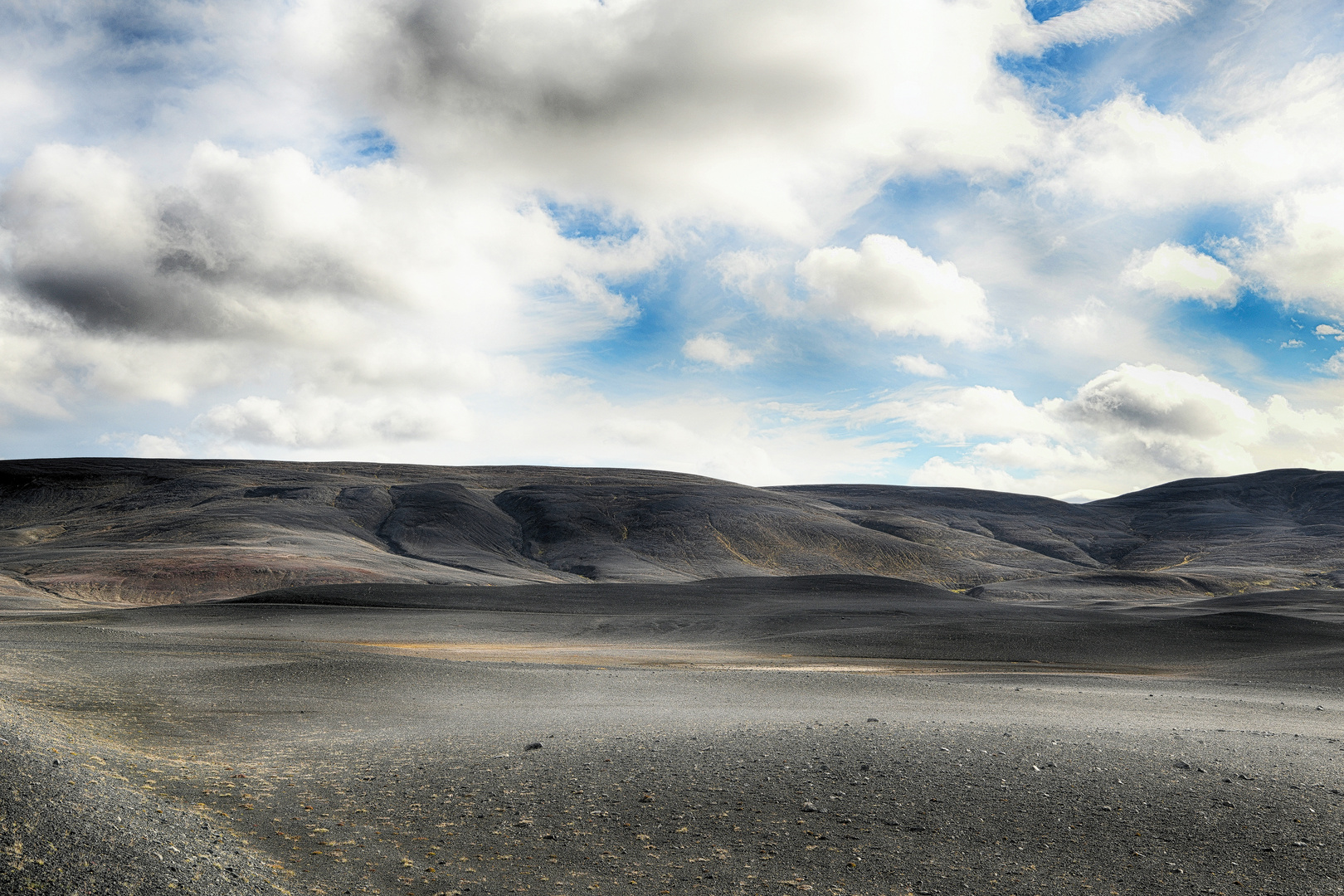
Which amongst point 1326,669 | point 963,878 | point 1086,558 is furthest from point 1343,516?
point 963,878

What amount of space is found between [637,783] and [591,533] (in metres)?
100

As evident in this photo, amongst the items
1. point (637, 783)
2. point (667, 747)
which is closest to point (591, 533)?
point (667, 747)

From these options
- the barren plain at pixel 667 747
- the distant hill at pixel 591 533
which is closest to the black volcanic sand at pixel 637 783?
the barren plain at pixel 667 747

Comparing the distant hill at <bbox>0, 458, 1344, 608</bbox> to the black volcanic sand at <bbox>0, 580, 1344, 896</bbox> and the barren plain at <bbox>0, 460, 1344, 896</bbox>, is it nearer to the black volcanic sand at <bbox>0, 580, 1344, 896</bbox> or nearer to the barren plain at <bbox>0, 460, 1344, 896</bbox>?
the barren plain at <bbox>0, 460, 1344, 896</bbox>

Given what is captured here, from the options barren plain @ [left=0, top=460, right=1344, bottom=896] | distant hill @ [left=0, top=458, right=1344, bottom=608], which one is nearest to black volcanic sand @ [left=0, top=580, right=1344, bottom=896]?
barren plain @ [left=0, top=460, right=1344, bottom=896]

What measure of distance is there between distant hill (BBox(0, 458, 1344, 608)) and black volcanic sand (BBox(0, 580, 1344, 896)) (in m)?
41.1

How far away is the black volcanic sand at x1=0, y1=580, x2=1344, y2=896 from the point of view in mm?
5879

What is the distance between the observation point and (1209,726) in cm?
1232

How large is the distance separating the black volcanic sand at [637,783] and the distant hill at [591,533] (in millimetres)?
41135

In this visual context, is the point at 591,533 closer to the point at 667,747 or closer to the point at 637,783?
the point at 667,747

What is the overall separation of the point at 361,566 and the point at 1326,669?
61.4 meters

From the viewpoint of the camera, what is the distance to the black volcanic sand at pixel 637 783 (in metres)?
5.88

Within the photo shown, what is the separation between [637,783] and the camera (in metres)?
8.00

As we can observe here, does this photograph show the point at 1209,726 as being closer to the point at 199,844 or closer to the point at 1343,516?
the point at 199,844
